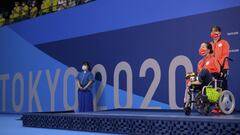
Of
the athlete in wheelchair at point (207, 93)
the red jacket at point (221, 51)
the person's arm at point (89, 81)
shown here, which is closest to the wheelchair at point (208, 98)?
the athlete in wheelchair at point (207, 93)

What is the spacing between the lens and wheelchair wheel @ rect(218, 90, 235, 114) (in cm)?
520

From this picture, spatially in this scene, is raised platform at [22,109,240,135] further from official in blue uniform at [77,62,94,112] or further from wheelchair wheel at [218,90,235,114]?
official in blue uniform at [77,62,94,112]

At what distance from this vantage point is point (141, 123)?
5.32 metres

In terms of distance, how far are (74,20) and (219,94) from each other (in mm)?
4936

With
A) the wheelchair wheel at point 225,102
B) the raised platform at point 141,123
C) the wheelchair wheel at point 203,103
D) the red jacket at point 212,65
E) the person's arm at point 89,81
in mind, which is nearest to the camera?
the raised platform at point 141,123

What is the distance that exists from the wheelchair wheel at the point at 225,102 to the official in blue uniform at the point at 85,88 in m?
3.43

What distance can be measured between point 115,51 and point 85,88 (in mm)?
1001

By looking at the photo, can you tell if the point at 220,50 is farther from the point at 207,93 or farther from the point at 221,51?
the point at 207,93

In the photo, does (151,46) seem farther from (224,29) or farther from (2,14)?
(2,14)

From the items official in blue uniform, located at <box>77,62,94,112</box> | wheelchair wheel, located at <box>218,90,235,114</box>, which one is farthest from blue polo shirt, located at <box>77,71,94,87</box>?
wheelchair wheel, located at <box>218,90,235,114</box>

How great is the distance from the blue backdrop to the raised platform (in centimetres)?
159

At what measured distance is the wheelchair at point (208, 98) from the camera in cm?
506

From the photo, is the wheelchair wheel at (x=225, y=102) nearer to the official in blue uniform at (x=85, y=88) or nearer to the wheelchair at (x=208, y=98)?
the wheelchair at (x=208, y=98)

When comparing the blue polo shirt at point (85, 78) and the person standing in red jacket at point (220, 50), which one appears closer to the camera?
the person standing in red jacket at point (220, 50)
